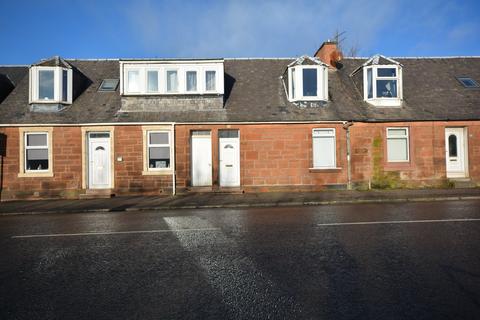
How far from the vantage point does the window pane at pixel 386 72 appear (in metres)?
18.4

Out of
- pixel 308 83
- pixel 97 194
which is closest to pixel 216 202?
pixel 97 194

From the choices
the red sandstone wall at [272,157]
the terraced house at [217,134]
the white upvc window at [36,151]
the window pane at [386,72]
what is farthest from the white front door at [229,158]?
the window pane at [386,72]

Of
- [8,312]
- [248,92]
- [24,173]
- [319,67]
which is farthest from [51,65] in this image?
[8,312]

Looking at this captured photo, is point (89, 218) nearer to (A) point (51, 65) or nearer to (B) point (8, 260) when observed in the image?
(B) point (8, 260)

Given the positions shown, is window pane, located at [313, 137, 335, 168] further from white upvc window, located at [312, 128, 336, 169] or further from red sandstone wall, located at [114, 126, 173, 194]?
red sandstone wall, located at [114, 126, 173, 194]

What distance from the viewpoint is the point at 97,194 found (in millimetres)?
16016

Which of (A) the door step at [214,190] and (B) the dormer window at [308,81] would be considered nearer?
(A) the door step at [214,190]

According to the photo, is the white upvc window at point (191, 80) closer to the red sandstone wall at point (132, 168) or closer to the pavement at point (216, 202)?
the red sandstone wall at point (132, 168)

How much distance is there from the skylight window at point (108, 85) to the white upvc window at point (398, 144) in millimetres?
14086

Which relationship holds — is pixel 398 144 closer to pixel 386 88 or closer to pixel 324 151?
pixel 386 88

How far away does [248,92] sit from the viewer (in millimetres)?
18453

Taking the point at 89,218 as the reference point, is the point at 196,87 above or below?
above

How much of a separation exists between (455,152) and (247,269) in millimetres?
16525

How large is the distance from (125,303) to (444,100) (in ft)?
62.7
